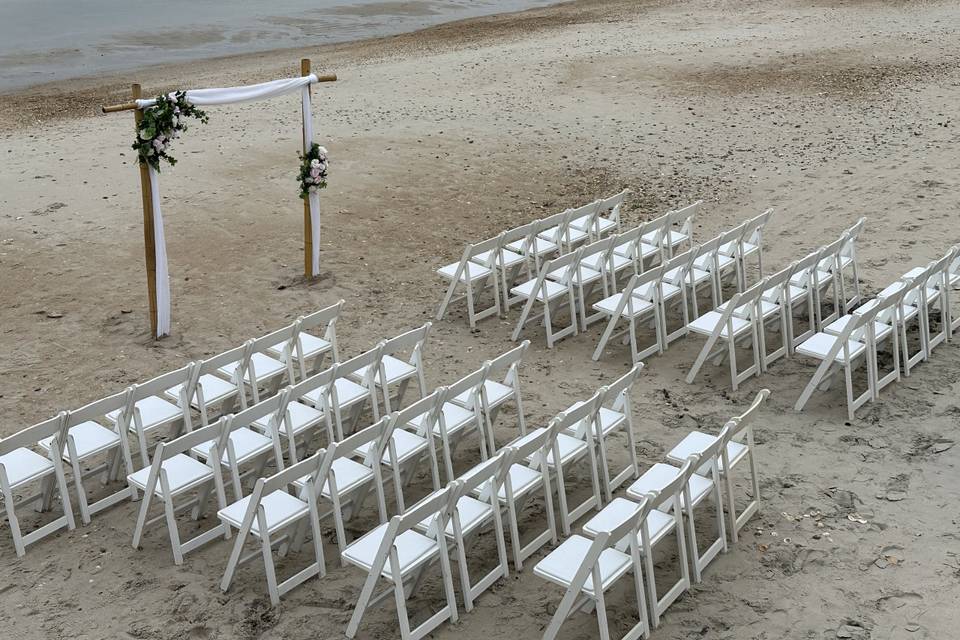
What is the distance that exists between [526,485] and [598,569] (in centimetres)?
109

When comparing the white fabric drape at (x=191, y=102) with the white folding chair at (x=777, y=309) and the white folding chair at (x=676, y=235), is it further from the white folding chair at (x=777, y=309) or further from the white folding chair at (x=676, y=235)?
the white folding chair at (x=777, y=309)

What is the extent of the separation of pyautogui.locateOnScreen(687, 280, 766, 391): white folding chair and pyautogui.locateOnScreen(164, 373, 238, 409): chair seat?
360 centimetres

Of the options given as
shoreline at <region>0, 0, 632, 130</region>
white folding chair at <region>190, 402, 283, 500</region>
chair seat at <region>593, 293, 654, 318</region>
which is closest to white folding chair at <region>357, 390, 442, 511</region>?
white folding chair at <region>190, 402, 283, 500</region>

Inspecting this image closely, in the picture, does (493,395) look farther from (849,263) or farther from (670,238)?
(849,263)

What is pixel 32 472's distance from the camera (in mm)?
6305

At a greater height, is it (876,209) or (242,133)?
(242,133)

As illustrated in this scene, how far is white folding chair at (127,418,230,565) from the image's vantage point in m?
5.92

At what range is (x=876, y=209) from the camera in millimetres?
11805

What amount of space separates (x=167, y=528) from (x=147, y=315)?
3.85 meters

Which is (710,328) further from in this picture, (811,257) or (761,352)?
(811,257)

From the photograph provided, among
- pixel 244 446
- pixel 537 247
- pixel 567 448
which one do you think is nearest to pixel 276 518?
pixel 244 446

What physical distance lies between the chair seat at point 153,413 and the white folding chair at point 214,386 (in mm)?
83

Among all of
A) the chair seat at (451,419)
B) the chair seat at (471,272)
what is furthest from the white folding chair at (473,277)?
the chair seat at (451,419)

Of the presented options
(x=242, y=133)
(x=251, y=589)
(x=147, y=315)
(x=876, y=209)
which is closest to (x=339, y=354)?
(x=147, y=315)
